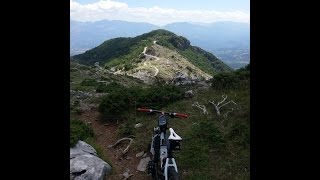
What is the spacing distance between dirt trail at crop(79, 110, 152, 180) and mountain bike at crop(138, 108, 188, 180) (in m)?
1.15

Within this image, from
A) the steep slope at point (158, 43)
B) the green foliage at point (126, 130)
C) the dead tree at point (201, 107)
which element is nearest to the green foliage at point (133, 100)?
the dead tree at point (201, 107)

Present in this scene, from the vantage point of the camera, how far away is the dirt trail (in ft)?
31.8

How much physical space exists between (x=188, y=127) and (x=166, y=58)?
231 feet

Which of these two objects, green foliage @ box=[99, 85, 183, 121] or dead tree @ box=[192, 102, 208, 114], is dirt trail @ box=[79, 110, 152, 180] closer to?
green foliage @ box=[99, 85, 183, 121]

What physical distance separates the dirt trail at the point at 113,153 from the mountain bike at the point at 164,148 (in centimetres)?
115

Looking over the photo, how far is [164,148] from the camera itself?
25.9 feet

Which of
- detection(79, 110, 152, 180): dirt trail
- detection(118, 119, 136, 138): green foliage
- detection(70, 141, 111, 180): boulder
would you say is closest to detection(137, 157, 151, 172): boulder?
detection(79, 110, 152, 180): dirt trail

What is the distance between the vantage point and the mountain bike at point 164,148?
678cm

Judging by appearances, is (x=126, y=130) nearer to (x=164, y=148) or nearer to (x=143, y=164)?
(x=143, y=164)

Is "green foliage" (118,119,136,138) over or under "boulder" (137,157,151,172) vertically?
over
